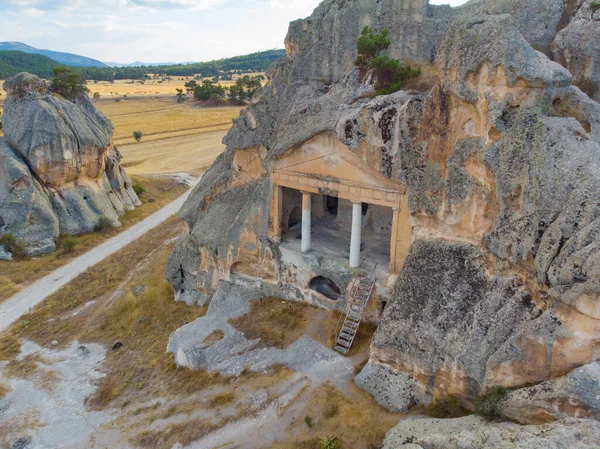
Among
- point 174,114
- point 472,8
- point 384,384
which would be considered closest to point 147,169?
point 174,114

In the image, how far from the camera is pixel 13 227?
31.1 meters

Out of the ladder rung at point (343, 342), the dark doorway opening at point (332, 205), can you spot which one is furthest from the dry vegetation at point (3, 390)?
the dark doorway opening at point (332, 205)

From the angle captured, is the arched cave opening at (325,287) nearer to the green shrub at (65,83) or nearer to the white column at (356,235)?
the white column at (356,235)

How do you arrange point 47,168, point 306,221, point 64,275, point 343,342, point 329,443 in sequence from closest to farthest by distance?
1. point 329,443
2. point 343,342
3. point 306,221
4. point 64,275
5. point 47,168

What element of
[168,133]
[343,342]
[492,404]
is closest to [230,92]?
[168,133]

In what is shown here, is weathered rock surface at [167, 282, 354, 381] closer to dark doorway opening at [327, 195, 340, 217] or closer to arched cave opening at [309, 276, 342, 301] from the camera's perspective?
arched cave opening at [309, 276, 342, 301]

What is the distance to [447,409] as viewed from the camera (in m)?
12.5

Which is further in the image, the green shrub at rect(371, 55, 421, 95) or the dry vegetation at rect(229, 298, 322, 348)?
the dry vegetation at rect(229, 298, 322, 348)

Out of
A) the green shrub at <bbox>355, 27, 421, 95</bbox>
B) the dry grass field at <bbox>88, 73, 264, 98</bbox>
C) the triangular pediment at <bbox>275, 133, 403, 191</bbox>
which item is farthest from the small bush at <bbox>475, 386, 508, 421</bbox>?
the dry grass field at <bbox>88, 73, 264, 98</bbox>

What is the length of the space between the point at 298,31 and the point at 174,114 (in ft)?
248

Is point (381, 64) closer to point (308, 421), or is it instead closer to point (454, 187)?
point (454, 187)

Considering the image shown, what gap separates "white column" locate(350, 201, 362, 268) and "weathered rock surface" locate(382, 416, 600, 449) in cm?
670

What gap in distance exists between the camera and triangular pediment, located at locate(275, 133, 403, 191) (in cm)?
1623

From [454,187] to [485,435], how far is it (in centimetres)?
683
